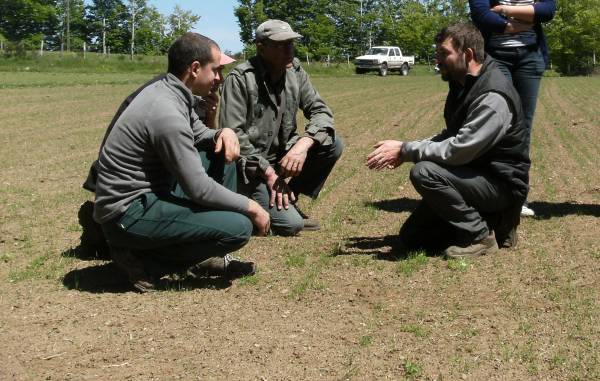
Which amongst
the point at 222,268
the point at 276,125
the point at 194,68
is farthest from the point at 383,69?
the point at 194,68

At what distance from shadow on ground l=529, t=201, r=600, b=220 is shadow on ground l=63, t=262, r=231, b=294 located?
9.74ft

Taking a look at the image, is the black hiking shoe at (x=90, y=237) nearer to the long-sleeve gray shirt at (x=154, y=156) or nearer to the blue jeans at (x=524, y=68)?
the long-sleeve gray shirt at (x=154, y=156)

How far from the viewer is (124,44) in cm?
8000

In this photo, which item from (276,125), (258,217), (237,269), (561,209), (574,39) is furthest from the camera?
(574,39)

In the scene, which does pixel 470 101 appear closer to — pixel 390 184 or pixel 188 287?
pixel 188 287

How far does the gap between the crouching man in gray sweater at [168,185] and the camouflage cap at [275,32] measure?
1.22 m

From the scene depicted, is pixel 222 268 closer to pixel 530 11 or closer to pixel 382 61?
pixel 530 11

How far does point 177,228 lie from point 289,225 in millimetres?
1626

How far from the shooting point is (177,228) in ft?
14.6

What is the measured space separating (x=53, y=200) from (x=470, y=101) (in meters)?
4.14

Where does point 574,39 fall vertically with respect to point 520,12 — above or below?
above

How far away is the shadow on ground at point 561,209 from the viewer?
21.3ft

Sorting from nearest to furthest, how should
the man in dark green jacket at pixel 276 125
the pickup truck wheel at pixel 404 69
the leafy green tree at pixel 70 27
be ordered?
the man in dark green jacket at pixel 276 125, the pickup truck wheel at pixel 404 69, the leafy green tree at pixel 70 27

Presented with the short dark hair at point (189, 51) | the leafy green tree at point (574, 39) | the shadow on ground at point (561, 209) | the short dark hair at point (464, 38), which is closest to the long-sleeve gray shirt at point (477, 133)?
the short dark hair at point (464, 38)
